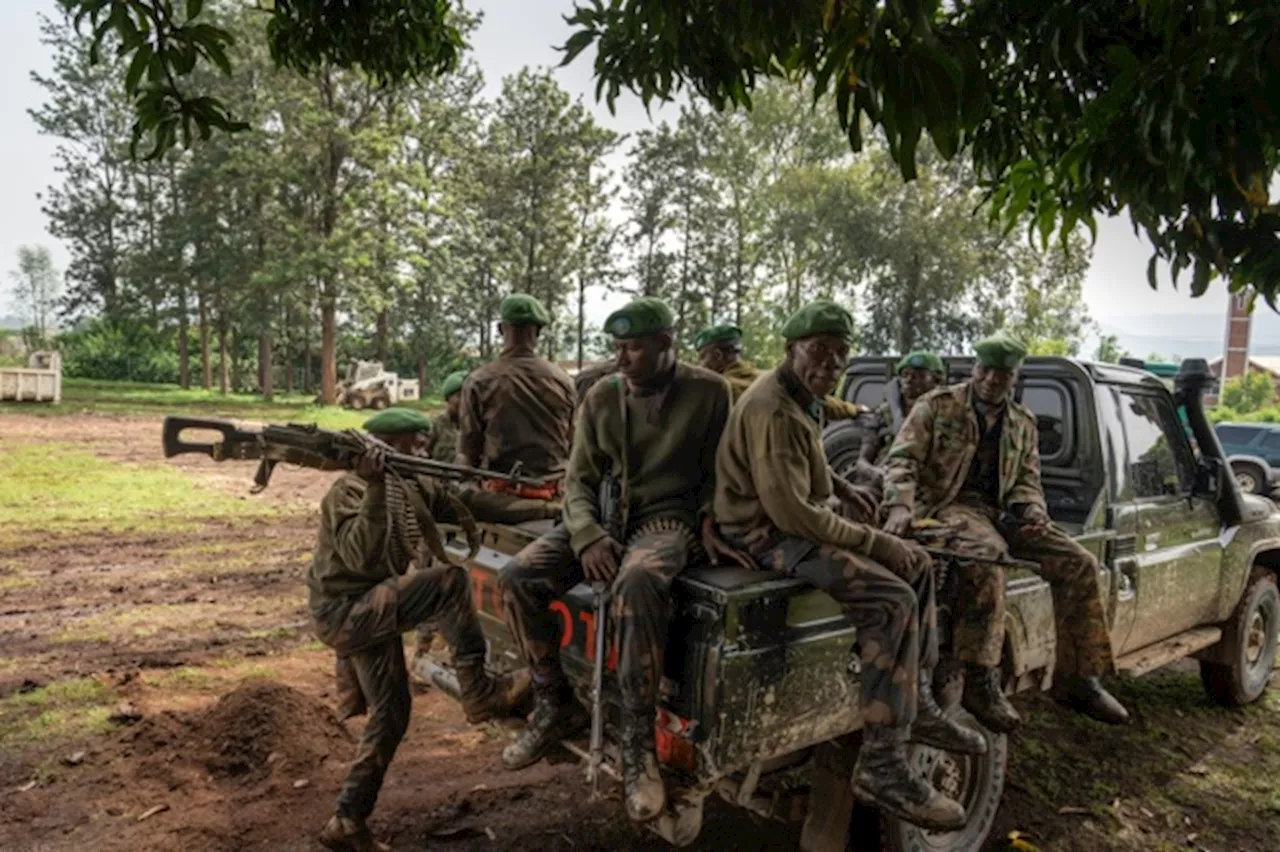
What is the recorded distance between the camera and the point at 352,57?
3936 millimetres

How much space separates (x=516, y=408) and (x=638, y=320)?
5.71 feet

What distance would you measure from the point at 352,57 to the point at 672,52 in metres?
1.49

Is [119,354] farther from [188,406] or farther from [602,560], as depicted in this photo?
[602,560]

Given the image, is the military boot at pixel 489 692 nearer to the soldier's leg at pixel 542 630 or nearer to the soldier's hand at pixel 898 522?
the soldier's leg at pixel 542 630

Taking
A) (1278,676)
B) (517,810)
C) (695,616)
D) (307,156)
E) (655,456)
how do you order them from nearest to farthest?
(695,616)
(655,456)
(517,810)
(1278,676)
(307,156)

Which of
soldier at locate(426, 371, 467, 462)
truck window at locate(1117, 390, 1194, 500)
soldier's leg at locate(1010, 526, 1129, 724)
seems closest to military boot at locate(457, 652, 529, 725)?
soldier's leg at locate(1010, 526, 1129, 724)

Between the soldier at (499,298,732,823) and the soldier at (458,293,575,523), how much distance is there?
1.39m

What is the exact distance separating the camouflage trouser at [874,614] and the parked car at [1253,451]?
16.6 m

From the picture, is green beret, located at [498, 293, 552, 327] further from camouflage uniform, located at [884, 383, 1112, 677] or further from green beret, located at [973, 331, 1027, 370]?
green beret, located at [973, 331, 1027, 370]

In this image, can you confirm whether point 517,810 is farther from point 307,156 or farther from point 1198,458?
point 307,156

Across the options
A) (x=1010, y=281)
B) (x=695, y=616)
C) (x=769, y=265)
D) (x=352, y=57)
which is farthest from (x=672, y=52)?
(x=769, y=265)

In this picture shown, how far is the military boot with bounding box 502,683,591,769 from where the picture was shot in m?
3.36

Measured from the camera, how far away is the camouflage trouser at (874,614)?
3.05m

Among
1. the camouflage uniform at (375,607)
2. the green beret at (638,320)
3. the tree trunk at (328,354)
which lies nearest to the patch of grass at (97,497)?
the camouflage uniform at (375,607)
